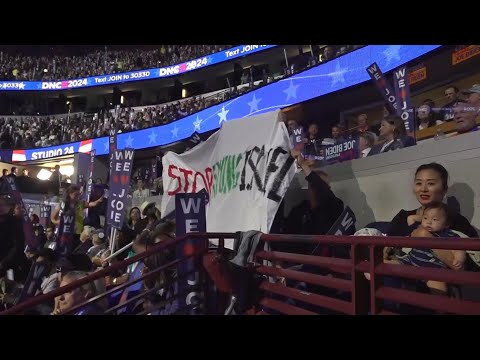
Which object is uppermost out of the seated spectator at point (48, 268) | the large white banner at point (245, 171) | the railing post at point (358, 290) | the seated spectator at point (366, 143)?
the seated spectator at point (366, 143)

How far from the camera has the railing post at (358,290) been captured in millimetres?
2535

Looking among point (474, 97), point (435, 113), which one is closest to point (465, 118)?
point (474, 97)

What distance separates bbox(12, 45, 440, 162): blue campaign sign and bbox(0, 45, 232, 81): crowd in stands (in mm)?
8265

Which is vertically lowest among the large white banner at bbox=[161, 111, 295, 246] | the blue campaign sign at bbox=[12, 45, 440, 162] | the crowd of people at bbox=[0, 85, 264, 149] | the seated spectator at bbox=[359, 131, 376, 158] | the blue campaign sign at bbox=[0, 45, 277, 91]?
the large white banner at bbox=[161, 111, 295, 246]

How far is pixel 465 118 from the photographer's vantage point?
4.60 meters

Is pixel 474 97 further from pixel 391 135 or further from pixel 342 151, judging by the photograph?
pixel 342 151

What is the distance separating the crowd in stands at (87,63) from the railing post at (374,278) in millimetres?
30186

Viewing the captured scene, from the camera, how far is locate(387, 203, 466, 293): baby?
2562 mm

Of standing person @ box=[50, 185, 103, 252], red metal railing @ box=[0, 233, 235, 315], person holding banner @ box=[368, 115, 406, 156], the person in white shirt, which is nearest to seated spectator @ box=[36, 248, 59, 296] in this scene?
red metal railing @ box=[0, 233, 235, 315]

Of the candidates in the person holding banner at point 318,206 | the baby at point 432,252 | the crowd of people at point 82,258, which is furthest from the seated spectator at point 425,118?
the crowd of people at point 82,258

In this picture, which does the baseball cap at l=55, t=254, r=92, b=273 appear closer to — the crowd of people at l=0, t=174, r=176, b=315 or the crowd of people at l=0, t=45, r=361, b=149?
the crowd of people at l=0, t=174, r=176, b=315

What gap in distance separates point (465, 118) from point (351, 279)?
107 inches

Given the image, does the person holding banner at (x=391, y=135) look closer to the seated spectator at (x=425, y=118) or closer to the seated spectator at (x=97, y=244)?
the seated spectator at (x=425, y=118)
